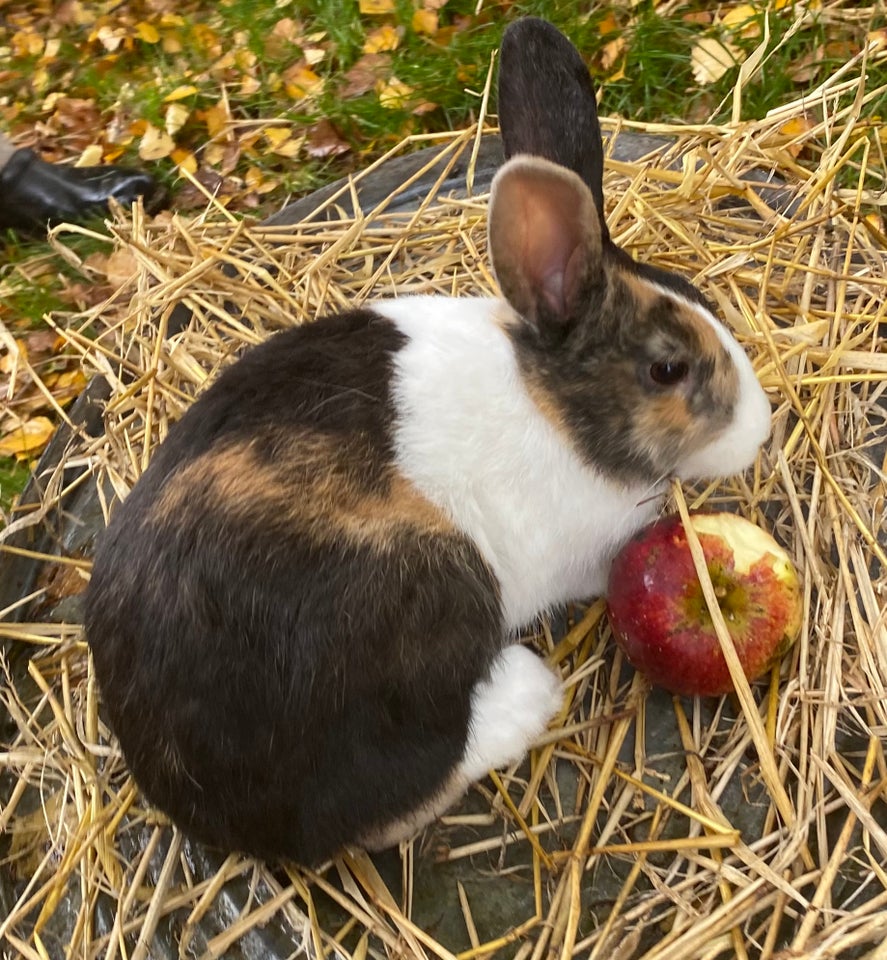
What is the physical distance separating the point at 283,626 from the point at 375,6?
3.27m

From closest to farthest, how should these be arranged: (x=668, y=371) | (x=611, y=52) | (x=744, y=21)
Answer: (x=668, y=371) < (x=744, y=21) < (x=611, y=52)

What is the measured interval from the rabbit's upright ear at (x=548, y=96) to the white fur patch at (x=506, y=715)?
923 mm

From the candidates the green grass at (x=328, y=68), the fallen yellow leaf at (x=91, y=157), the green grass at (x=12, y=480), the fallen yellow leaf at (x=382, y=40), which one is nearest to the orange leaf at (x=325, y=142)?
the green grass at (x=328, y=68)

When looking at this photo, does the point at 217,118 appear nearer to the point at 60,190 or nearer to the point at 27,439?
the point at 60,190

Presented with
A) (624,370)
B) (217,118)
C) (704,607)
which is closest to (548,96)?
(624,370)

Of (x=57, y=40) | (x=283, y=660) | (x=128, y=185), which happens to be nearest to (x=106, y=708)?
(x=283, y=660)

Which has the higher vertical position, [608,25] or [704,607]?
[608,25]

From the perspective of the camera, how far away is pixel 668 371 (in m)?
A: 1.77

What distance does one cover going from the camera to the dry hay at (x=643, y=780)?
5.50 ft

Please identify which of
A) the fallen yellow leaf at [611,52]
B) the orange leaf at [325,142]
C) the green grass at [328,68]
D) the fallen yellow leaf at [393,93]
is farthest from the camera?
the orange leaf at [325,142]

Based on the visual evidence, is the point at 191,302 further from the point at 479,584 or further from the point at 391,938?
the point at 391,938

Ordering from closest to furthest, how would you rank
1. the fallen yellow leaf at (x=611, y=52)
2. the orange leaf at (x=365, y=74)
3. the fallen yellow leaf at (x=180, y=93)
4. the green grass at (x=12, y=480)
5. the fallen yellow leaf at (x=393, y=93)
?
the green grass at (x=12, y=480), the fallen yellow leaf at (x=611, y=52), the fallen yellow leaf at (x=393, y=93), the orange leaf at (x=365, y=74), the fallen yellow leaf at (x=180, y=93)

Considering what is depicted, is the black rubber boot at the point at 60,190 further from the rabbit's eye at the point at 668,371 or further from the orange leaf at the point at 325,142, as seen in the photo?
the rabbit's eye at the point at 668,371

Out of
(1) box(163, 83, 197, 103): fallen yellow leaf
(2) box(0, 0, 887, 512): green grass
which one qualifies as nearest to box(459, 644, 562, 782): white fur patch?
(2) box(0, 0, 887, 512): green grass
